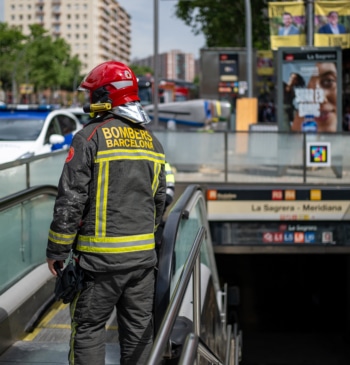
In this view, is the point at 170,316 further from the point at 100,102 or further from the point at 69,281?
the point at 100,102

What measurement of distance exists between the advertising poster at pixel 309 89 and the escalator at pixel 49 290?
30.5ft

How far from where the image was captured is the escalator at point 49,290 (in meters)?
3.91

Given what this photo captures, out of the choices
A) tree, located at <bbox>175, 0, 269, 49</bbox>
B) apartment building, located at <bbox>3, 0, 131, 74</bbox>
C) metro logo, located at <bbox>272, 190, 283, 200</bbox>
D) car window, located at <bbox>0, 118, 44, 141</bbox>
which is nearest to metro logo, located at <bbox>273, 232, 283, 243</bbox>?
metro logo, located at <bbox>272, 190, 283, 200</bbox>

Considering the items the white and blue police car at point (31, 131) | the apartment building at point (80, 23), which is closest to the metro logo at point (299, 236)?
the white and blue police car at point (31, 131)

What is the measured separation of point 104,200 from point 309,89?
1317cm

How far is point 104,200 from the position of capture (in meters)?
3.42

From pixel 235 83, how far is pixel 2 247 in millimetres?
28434

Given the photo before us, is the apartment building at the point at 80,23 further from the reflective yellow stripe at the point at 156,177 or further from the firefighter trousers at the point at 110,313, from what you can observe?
the firefighter trousers at the point at 110,313

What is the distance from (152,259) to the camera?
3.58 m

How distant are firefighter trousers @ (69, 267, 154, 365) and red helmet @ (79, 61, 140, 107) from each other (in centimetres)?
87

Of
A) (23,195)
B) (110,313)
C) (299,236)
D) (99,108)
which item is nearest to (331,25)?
(299,236)

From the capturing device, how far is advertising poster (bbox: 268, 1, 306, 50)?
20.0 meters

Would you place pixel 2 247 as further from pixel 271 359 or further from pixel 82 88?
pixel 271 359

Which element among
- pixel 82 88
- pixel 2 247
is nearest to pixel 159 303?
pixel 82 88
